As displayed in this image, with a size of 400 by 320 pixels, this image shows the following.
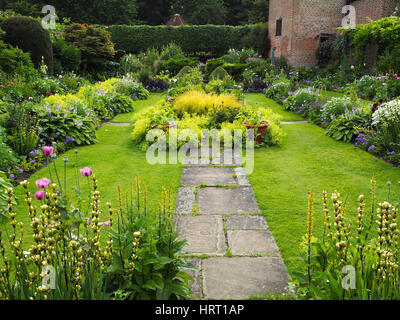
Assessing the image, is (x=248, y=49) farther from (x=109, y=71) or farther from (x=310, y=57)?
(x=109, y=71)

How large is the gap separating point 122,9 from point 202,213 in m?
31.3

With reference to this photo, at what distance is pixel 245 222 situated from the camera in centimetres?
361

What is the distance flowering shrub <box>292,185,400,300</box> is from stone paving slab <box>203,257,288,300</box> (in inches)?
11.5

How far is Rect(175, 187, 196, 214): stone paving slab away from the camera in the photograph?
3.89m

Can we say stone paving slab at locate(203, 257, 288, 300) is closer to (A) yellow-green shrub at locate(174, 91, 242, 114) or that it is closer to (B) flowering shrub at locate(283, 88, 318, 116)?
(A) yellow-green shrub at locate(174, 91, 242, 114)

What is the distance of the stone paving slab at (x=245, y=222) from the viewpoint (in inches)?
138

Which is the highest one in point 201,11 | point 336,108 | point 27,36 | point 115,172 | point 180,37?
point 201,11

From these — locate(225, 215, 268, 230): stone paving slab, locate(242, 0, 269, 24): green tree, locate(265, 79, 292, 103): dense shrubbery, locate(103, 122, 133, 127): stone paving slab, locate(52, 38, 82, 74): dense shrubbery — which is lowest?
locate(225, 215, 268, 230): stone paving slab

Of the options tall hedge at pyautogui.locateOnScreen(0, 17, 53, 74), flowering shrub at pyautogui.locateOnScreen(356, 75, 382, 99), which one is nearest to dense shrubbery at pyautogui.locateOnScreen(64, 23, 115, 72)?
tall hedge at pyautogui.locateOnScreen(0, 17, 53, 74)

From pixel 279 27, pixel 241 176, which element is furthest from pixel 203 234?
pixel 279 27

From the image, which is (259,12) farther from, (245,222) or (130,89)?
(245,222)

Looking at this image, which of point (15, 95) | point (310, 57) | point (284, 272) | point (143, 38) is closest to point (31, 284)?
point (284, 272)

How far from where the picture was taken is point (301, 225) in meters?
3.53

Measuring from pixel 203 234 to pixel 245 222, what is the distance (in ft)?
1.60
